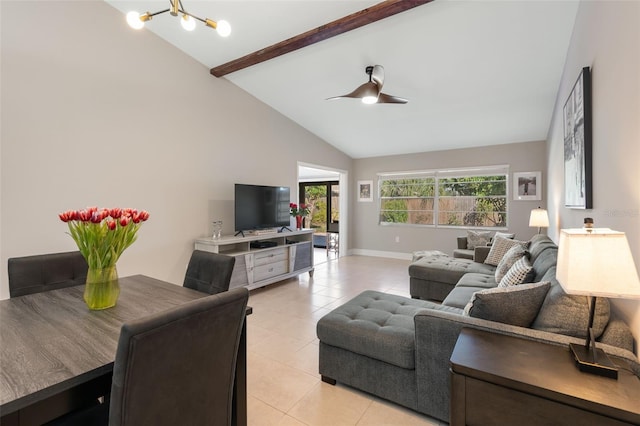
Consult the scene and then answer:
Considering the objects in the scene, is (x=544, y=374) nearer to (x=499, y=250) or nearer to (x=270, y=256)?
(x=499, y=250)

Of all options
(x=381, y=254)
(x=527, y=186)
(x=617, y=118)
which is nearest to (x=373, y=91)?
(x=617, y=118)

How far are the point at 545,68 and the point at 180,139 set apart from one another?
14.2 feet

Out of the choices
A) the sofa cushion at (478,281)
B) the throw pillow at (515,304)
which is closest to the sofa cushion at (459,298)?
the sofa cushion at (478,281)

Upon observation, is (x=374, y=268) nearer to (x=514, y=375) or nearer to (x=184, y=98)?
(x=184, y=98)

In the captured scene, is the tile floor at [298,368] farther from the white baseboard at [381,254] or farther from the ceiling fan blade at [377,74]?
the ceiling fan blade at [377,74]

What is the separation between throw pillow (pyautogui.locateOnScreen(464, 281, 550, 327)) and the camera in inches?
60.8

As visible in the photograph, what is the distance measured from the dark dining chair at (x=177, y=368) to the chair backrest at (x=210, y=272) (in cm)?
78

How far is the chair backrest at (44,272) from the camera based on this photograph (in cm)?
180

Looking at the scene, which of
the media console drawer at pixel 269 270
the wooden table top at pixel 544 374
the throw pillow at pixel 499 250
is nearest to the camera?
the wooden table top at pixel 544 374

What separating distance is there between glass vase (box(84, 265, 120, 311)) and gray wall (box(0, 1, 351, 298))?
1.94m

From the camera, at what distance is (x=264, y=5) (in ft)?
9.40

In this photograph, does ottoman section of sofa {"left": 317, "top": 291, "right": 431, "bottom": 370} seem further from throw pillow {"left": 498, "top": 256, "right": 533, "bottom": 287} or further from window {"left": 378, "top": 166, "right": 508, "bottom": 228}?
window {"left": 378, "top": 166, "right": 508, "bottom": 228}

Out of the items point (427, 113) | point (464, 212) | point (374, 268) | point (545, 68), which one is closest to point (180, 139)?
point (427, 113)

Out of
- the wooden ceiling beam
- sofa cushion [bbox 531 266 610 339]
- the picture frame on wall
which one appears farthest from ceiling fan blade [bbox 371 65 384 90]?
sofa cushion [bbox 531 266 610 339]
